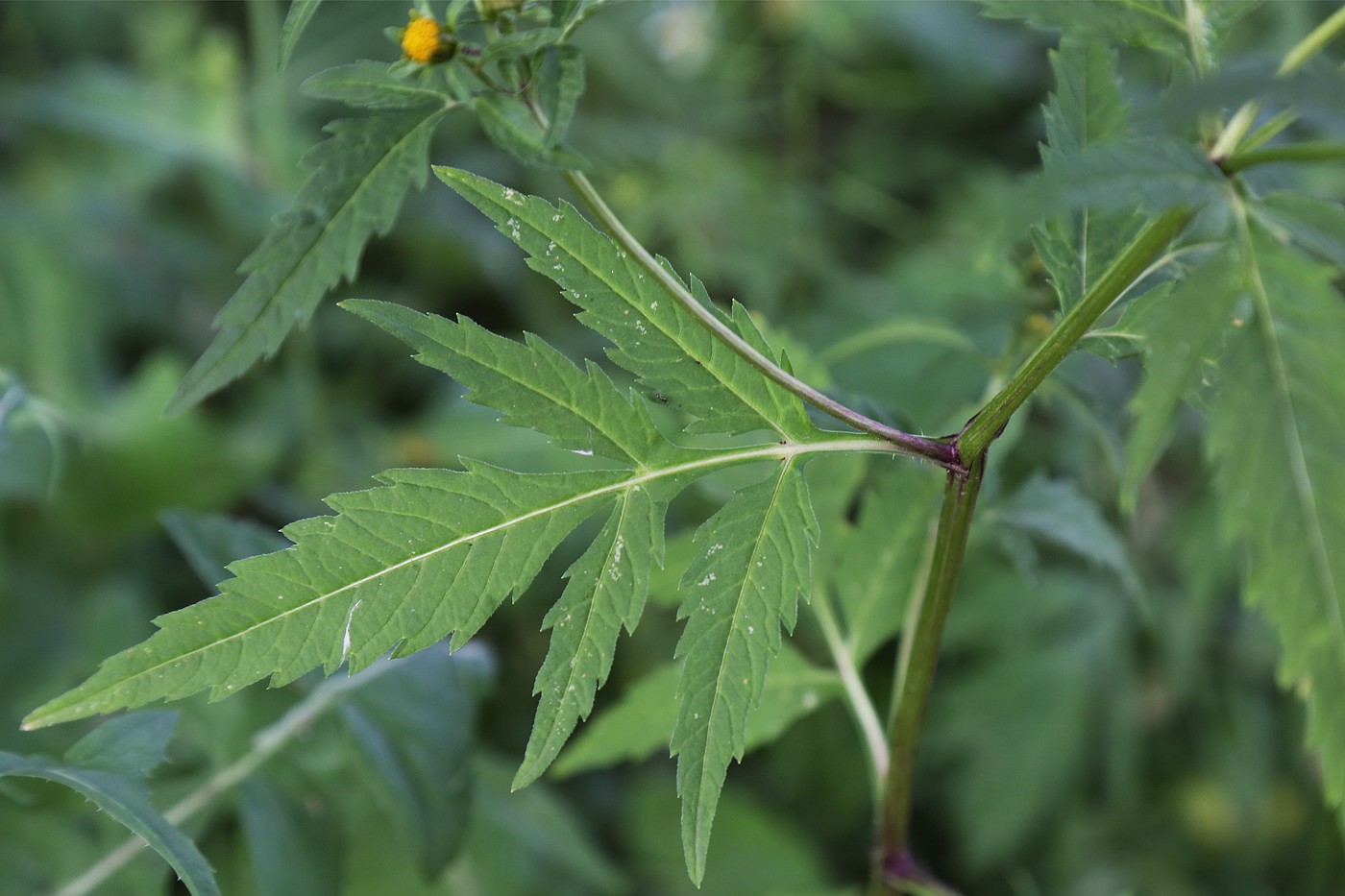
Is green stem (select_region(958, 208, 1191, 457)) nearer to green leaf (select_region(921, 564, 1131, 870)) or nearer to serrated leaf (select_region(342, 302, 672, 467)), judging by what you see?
serrated leaf (select_region(342, 302, 672, 467))

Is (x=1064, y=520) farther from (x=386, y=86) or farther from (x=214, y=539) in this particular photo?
(x=214, y=539)

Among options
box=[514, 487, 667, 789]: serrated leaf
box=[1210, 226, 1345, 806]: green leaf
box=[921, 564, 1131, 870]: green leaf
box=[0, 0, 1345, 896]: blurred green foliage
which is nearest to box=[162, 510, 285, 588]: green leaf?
box=[0, 0, 1345, 896]: blurred green foliage

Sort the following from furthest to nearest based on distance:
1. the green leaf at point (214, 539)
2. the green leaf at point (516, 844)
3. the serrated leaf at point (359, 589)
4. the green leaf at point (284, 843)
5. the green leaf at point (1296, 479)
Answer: the green leaf at point (516, 844) < the green leaf at point (214, 539) < the green leaf at point (284, 843) < the serrated leaf at point (359, 589) < the green leaf at point (1296, 479)

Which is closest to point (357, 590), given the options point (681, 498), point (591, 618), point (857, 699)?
point (591, 618)

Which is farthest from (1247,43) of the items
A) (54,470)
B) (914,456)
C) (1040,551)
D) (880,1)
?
(54,470)

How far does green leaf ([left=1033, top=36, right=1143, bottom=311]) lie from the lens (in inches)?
24.4

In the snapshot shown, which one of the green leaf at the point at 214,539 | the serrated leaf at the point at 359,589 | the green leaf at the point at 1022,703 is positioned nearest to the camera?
the serrated leaf at the point at 359,589

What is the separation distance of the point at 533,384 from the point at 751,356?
0.12m

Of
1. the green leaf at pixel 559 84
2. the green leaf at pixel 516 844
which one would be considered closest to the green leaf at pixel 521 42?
the green leaf at pixel 559 84

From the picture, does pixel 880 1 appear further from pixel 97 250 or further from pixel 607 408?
pixel 607 408

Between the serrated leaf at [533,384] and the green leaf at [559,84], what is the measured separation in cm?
12

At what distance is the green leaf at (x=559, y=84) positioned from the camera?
58 cm

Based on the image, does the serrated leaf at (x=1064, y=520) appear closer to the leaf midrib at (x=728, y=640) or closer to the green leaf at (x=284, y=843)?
the leaf midrib at (x=728, y=640)

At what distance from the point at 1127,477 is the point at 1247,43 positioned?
1.77 m
